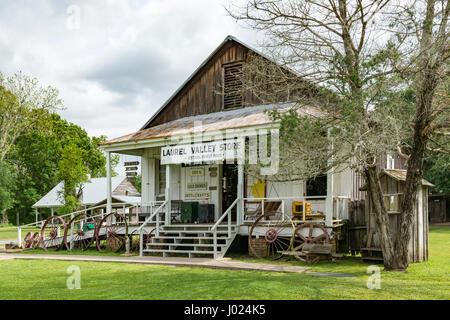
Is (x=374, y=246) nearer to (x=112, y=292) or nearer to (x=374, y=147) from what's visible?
(x=374, y=147)

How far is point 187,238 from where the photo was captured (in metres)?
13.7

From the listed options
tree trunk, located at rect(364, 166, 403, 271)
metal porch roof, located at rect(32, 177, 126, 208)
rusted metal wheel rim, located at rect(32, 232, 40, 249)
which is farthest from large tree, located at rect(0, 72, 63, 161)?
tree trunk, located at rect(364, 166, 403, 271)

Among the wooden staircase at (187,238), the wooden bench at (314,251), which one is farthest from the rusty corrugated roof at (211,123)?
the wooden bench at (314,251)

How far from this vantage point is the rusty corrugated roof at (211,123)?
13906 millimetres

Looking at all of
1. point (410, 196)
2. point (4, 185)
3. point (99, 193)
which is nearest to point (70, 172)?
point (99, 193)

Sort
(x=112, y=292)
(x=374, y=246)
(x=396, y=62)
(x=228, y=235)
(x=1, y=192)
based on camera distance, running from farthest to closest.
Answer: (x=1, y=192) → (x=228, y=235) → (x=374, y=246) → (x=396, y=62) → (x=112, y=292)

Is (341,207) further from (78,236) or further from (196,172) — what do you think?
(78,236)

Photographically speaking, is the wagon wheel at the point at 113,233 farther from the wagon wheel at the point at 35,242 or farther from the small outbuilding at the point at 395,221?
→ the small outbuilding at the point at 395,221

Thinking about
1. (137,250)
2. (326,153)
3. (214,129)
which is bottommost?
(137,250)

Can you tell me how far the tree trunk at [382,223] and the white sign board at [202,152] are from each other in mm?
3988

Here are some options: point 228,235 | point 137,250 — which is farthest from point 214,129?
point 137,250
